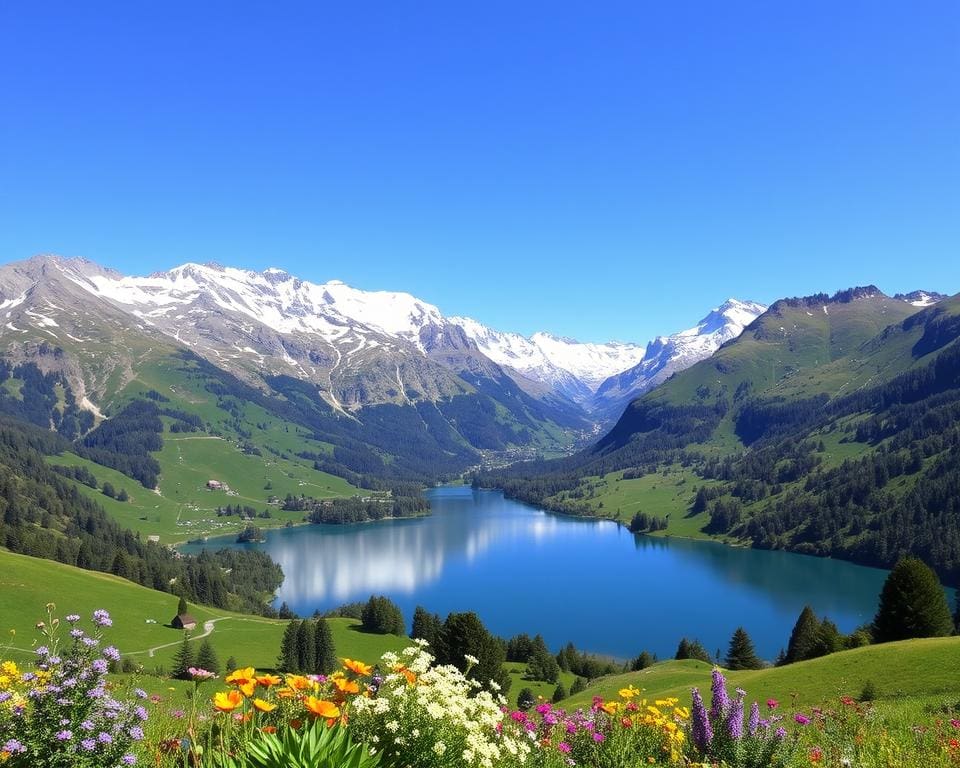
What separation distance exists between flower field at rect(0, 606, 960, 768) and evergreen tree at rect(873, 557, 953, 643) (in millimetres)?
45952

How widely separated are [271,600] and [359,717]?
165 meters

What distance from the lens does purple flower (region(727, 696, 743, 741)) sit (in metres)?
7.68

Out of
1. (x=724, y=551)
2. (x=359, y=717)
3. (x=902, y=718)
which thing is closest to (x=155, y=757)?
(x=359, y=717)

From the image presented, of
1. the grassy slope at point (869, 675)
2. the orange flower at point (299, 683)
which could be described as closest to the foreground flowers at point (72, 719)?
the orange flower at point (299, 683)

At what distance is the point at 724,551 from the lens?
200 metres

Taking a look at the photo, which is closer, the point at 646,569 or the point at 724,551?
the point at 646,569

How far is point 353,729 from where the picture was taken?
6.49 metres

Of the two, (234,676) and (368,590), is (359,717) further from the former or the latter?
(368,590)

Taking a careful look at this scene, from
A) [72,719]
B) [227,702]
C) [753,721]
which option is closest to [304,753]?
[227,702]

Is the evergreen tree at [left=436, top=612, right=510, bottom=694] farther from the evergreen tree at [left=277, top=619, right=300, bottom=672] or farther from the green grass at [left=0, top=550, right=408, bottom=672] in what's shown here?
the green grass at [left=0, top=550, right=408, bottom=672]

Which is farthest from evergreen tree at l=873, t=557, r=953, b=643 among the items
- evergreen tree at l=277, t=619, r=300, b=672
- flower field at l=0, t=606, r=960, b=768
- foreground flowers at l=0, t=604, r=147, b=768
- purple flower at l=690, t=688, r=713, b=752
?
evergreen tree at l=277, t=619, r=300, b=672

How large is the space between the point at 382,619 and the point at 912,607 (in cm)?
→ 7738

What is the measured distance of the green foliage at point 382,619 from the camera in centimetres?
10166

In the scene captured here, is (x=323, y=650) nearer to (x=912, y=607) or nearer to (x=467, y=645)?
(x=467, y=645)
